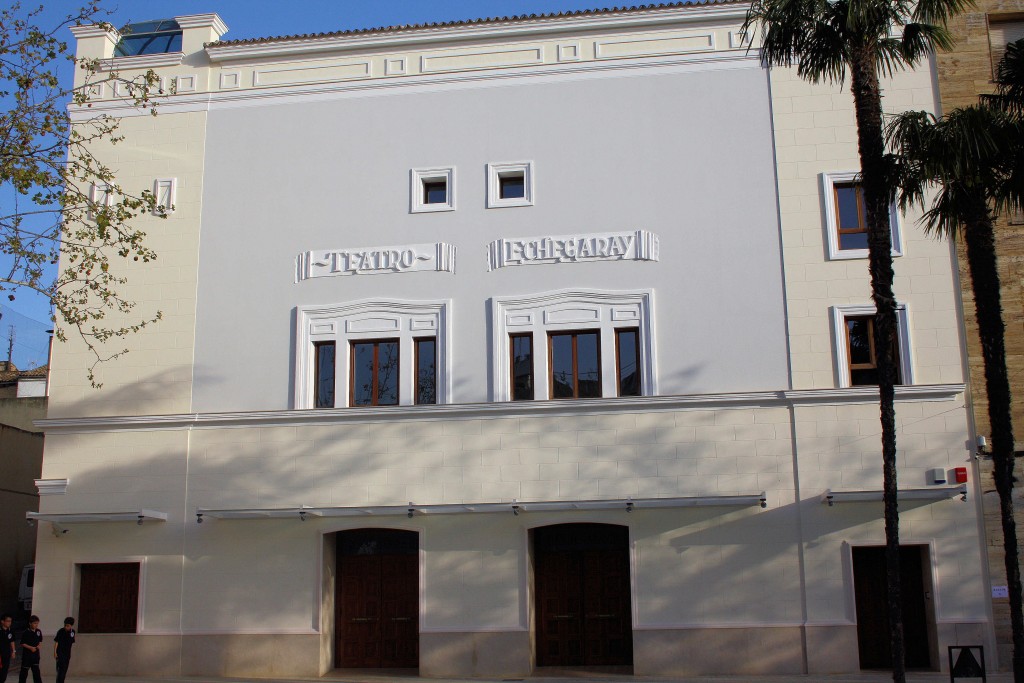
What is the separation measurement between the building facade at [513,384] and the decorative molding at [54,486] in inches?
1.8

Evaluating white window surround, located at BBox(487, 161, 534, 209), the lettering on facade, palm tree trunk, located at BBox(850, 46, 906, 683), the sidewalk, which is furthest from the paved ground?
white window surround, located at BBox(487, 161, 534, 209)

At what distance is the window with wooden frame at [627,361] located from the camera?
68.7 ft

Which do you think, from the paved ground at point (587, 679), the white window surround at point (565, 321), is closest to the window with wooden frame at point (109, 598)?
the paved ground at point (587, 679)

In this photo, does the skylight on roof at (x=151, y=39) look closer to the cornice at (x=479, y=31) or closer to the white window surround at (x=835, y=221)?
the cornice at (x=479, y=31)

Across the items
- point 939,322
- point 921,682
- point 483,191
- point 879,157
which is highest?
point 483,191

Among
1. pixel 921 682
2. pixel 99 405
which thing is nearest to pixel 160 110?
pixel 99 405

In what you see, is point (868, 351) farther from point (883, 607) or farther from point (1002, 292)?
point (883, 607)

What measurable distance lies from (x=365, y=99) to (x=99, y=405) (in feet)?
28.6

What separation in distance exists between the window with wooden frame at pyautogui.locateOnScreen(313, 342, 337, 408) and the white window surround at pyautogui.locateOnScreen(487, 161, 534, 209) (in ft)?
14.9

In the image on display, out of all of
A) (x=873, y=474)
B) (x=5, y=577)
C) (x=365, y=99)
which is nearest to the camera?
(x=873, y=474)

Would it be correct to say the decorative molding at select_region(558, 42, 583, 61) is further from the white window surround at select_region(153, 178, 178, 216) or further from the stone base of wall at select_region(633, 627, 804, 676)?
the stone base of wall at select_region(633, 627, 804, 676)

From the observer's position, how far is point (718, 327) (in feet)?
68.3

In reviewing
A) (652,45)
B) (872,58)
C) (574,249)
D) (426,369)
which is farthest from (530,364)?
(872,58)

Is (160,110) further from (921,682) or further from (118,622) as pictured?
(921,682)
